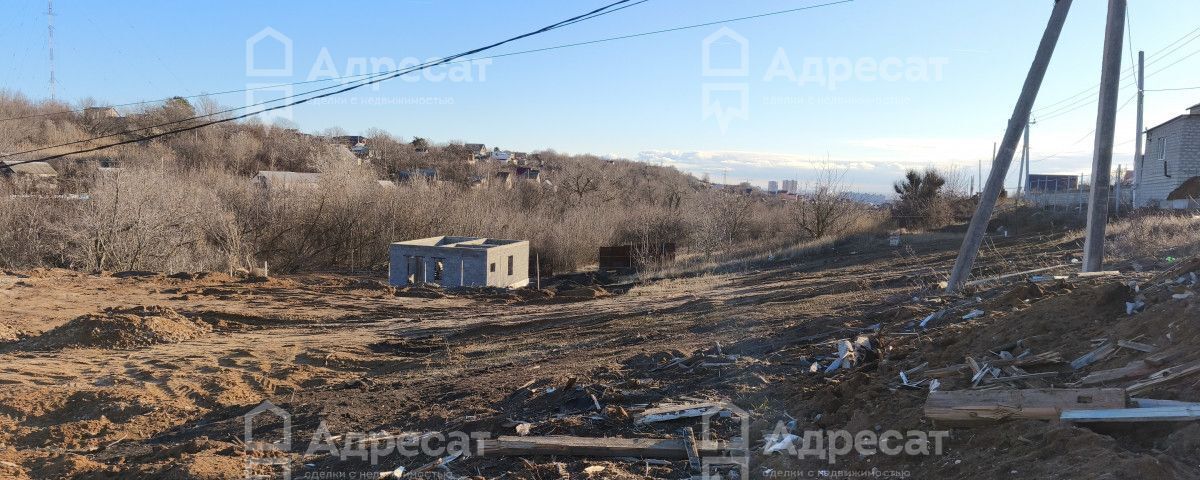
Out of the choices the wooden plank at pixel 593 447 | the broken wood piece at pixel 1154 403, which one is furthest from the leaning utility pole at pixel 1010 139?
the wooden plank at pixel 593 447

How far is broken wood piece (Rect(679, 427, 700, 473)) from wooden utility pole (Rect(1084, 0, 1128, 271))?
7.14 meters

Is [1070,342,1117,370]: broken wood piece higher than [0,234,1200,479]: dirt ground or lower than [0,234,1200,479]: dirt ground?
higher

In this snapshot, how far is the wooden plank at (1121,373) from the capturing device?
425 cm

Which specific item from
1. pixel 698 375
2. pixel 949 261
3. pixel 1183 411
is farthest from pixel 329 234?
pixel 1183 411

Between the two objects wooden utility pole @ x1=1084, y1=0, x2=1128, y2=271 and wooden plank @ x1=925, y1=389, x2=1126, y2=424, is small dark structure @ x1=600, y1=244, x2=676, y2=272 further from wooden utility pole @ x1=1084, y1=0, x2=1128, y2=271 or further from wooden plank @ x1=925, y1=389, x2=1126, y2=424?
wooden plank @ x1=925, y1=389, x2=1126, y2=424

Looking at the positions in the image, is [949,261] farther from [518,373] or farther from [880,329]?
[518,373]

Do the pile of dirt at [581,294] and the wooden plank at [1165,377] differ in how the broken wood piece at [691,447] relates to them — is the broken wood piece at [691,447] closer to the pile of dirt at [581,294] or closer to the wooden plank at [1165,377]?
the wooden plank at [1165,377]

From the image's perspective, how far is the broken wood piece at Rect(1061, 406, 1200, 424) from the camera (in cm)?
350

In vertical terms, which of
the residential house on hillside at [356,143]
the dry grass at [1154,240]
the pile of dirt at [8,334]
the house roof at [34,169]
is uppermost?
the residential house on hillside at [356,143]

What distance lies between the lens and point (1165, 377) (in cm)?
398

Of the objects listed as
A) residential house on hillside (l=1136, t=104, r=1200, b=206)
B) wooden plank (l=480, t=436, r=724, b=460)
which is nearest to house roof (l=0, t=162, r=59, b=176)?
wooden plank (l=480, t=436, r=724, b=460)

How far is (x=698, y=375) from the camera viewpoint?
669 centimetres

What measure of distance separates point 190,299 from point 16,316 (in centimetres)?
351

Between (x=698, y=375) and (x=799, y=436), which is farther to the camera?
(x=698, y=375)
